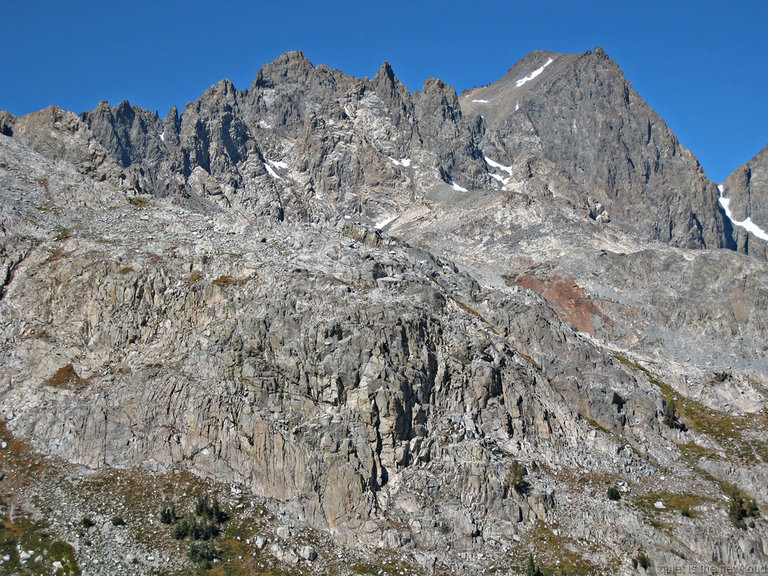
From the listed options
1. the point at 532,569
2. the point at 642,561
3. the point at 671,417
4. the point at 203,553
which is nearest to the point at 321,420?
the point at 203,553

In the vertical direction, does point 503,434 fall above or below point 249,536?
above

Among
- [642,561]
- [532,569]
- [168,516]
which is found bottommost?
[532,569]

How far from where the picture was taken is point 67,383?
249 feet

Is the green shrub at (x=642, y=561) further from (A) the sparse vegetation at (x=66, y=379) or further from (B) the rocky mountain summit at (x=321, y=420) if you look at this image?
(A) the sparse vegetation at (x=66, y=379)

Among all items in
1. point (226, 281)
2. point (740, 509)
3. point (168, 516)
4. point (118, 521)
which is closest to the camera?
point (118, 521)

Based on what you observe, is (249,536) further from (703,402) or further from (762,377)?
(762,377)

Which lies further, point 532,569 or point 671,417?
point 671,417

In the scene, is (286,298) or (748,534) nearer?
(748,534)

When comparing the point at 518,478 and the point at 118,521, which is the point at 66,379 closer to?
the point at 118,521

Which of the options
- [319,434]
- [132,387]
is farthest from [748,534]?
[132,387]

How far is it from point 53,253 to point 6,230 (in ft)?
28.6

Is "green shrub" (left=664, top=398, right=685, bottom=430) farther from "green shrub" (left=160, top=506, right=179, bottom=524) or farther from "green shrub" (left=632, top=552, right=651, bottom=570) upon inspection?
"green shrub" (left=160, top=506, right=179, bottom=524)

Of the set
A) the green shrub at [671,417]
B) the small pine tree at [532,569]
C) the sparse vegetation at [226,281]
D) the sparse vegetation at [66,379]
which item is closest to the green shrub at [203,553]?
the sparse vegetation at [66,379]

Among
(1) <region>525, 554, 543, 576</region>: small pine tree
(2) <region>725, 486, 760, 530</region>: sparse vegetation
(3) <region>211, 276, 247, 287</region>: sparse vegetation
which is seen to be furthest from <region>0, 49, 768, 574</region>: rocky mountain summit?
(2) <region>725, 486, 760, 530</region>: sparse vegetation
